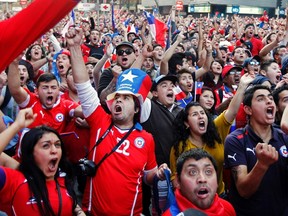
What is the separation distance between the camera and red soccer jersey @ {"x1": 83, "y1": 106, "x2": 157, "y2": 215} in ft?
11.3

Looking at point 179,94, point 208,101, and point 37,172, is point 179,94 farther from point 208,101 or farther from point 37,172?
point 37,172

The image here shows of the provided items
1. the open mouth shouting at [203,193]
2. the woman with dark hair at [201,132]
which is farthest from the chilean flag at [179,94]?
the open mouth shouting at [203,193]

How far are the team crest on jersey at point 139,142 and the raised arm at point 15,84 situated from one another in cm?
122

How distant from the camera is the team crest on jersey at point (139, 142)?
362 cm

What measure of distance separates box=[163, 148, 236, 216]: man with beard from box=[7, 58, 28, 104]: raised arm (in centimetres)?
179

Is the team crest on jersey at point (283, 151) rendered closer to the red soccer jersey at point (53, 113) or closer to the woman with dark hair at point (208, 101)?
the woman with dark hair at point (208, 101)

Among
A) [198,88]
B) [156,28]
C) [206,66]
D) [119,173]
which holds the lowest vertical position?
[119,173]

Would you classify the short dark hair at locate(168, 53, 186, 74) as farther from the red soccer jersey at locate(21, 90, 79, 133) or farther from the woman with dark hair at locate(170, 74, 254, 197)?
the woman with dark hair at locate(170, 74, 254, 197)

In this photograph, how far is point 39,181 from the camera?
301 centimetres

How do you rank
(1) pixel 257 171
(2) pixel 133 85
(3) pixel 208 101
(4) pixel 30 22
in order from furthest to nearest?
(3) pixel 208 101 → (2) pixel 133 85 → (1) pixel 257 171 → (4) pixel 30 22

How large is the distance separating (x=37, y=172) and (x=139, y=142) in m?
0.89

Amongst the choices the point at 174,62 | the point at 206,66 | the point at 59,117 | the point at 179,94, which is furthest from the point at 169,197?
the point at 174,62

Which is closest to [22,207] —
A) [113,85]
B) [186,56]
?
[113,85]

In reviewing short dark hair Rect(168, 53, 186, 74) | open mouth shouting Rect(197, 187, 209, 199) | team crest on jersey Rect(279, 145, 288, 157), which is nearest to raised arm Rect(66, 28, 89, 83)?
open mouth shouting Rect(197, 187, 209, 199)
